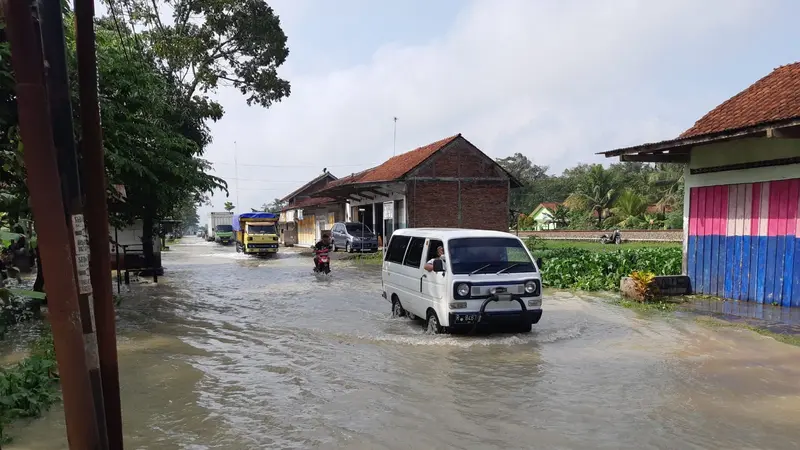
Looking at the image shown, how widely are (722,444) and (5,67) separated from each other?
746 centimetres

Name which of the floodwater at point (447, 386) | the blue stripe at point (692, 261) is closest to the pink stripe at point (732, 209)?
the blue stripe at point (692, 261)

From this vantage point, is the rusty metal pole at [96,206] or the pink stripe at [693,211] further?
the pink stripe at [693,211]

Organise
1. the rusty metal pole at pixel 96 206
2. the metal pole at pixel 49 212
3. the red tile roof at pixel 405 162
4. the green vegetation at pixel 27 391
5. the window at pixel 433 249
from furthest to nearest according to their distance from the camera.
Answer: the red tile roof at pixel 405 162 < the window at pixel 433 249 < the green vegetation at pixel 27 391 < the rusty metal pole at pixel 96 206 < the metal pole at pixel 49 212

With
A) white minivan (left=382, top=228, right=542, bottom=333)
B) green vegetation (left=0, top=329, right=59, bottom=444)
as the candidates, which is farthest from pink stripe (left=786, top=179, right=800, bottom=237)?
green vegetation (left=0, top=329, right=59, bottom=444)

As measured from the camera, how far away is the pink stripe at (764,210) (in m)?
11.6

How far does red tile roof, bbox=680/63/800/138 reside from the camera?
35.8 ft

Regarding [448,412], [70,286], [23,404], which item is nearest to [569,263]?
[448,412]

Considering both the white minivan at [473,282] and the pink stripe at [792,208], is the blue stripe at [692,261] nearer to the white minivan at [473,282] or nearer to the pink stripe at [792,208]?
the pink stripe at [792,208]

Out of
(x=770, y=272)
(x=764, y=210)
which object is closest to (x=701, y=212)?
(x=764, y=210)

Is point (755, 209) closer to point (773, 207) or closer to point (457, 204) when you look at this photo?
point (773, 207)

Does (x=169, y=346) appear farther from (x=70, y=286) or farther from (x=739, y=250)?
(x=739, y=250)

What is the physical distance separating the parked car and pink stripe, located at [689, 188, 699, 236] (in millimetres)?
20943

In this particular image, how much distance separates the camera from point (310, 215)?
160 ft

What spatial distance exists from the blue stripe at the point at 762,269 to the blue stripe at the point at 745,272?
0.24 meters
